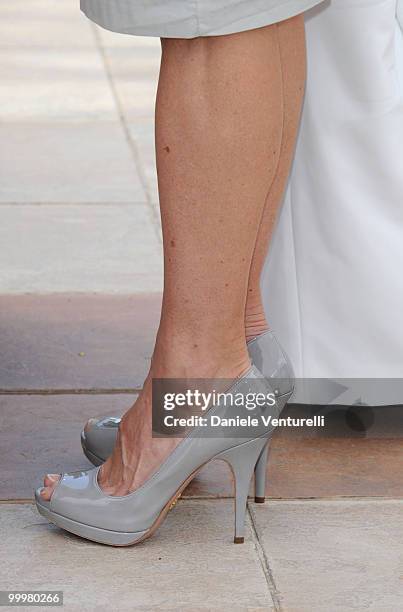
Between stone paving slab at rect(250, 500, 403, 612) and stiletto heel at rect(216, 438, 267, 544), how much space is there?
0.06 m

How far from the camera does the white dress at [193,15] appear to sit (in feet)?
5.65

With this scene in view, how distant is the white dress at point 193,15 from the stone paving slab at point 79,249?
4.85 ft

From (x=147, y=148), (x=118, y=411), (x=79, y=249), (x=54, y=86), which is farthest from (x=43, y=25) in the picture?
(x=118, y=411)

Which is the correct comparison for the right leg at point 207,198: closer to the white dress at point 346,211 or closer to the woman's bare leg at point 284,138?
the woman's bare leg at point 284,138

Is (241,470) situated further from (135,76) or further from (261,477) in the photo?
(135,76)

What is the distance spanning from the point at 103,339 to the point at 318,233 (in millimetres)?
729

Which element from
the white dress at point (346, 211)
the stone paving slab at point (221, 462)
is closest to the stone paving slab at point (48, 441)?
the stone paving slab at point (221, 462)

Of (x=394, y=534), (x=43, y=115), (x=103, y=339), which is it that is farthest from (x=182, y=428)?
(x=43, y=115)

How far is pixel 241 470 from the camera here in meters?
1.92

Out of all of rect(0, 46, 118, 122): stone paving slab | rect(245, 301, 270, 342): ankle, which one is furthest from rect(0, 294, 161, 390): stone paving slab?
rect(0, 46, 118, 122): stone paving slab

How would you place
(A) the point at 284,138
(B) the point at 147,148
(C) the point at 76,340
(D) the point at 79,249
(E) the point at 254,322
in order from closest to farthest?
(A) the point at 284,138, (E) the point at 254,322, (C) the point at 76,340, (D) the point at 79,249, (B) the point at 147,148

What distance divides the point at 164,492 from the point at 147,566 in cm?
11

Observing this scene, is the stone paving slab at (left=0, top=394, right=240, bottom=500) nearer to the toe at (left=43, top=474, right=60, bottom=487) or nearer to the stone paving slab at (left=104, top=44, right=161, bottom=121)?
the toe at (left=43, top=474, right=60, bottom=487)

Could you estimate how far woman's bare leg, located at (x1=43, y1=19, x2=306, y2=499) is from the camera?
5.82 feet
